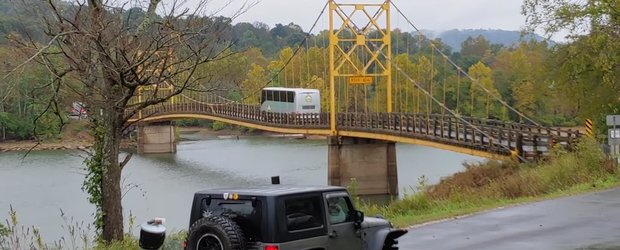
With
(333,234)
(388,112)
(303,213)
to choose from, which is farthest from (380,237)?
(388,112)

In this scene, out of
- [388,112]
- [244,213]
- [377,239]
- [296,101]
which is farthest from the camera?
[296,101]

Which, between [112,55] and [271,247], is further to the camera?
[112,55]

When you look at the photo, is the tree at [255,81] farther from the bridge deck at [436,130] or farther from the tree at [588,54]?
the tree at [588,54]

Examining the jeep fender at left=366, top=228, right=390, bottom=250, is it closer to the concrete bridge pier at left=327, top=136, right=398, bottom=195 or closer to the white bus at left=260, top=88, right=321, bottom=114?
the concrete bridge pier at left=327, top=136, right=398, bottom=195

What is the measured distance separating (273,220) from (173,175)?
47.9 metres

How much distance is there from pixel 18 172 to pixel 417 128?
26804 mm

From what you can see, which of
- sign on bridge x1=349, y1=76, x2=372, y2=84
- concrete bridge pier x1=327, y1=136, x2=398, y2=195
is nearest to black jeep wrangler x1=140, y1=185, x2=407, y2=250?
concrete bridge pier x1=327, y1=136, x2=398, y2=195

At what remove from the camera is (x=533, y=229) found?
1408cm

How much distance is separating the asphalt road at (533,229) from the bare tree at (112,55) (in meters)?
4.72

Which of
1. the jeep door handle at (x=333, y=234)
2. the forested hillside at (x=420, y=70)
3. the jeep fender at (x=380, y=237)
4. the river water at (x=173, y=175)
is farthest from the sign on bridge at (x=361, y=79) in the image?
the jeep door handle at (x=333, y=234)

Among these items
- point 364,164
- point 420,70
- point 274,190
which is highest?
point 420,70

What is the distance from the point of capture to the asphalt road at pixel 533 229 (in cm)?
1258

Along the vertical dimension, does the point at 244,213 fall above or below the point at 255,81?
below

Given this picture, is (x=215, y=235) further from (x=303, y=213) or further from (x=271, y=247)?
(x=303, y=213)
